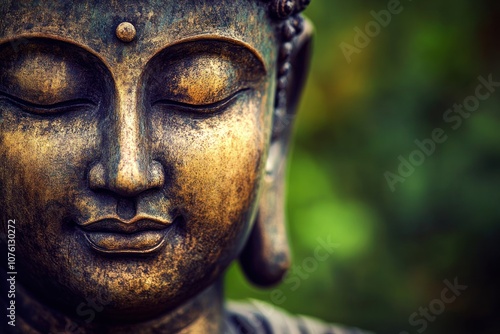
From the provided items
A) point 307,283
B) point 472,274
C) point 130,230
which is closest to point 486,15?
point 472,274

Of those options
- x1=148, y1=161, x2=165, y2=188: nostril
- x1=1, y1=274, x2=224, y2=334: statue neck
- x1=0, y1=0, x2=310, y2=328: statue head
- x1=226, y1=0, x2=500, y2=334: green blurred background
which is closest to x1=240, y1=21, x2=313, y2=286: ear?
x1=1, y1=274, x2=224, y2=334: statue neck

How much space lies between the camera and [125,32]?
1724 mm

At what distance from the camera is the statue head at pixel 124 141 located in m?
1.73

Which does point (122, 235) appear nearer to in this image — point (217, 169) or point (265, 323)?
point (217, 169)

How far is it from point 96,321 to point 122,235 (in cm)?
24

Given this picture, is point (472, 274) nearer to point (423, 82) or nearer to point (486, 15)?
point (423, 82)

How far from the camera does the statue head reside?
5.69ft

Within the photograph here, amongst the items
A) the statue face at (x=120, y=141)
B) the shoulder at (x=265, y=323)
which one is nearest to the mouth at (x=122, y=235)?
the statue face at (x=120, y=141)

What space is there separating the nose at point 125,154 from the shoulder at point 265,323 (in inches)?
24.4

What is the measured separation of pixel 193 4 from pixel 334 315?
1924 mm

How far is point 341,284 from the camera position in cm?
347

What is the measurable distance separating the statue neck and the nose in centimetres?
34

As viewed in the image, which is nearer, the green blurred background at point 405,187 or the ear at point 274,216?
the ear at point 274,216

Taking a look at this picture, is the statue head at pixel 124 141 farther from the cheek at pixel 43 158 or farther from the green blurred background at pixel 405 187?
the green blurred background at pixel 405 187
